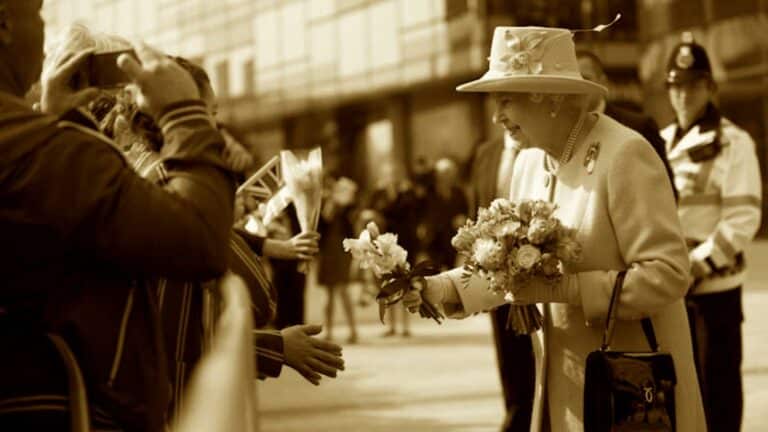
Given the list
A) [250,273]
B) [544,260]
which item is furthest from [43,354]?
[544,260]

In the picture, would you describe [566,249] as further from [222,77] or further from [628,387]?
[222,77]

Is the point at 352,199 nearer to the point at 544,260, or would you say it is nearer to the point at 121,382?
the point at 544,260

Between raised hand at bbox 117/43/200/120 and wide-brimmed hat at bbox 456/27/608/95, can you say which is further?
wide-brimmed hat at bbox 456/27/608/95

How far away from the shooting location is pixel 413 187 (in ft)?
74.3

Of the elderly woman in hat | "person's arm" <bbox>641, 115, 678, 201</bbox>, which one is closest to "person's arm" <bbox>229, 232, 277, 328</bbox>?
the elderly woman in hat

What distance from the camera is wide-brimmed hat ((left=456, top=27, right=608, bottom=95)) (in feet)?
15.2

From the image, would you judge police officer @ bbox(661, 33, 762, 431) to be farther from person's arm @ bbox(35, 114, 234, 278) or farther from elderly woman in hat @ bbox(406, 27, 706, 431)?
person's arm @ bbox(35, 114, 234, 278)

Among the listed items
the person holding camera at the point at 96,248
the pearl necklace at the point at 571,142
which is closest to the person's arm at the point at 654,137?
the pearl necklace at the point at 571,142

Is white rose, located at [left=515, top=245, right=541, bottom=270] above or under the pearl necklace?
under

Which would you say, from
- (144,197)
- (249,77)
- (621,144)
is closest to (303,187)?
(621,144)

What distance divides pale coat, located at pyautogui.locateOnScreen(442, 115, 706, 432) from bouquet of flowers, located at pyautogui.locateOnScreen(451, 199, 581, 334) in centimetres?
10

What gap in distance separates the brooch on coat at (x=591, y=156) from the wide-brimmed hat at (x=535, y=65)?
18cm

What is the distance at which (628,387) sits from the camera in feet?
14.3

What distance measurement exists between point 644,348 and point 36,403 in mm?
2344
